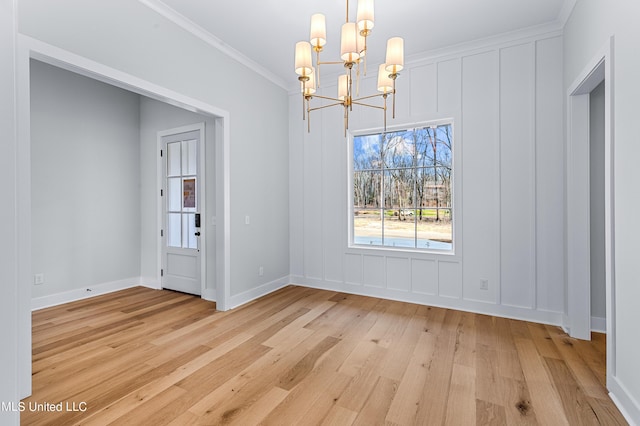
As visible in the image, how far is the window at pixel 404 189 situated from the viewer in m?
3.87

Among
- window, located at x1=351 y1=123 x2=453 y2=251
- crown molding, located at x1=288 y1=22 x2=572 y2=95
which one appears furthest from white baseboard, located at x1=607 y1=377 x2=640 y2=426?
crown molding, located at x1=288 y1=22 x2=572 y2=95

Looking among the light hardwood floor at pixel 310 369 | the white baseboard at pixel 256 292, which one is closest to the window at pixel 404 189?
the light hardwood floor at pixel 310 369

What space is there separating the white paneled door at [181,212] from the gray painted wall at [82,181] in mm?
611

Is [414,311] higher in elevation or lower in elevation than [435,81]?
lower

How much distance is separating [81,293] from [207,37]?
374cm

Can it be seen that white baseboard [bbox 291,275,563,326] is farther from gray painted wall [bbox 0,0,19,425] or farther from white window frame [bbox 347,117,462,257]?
gray painted wall [bbox 0,0,19,425]

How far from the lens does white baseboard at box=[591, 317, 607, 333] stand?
298 cm

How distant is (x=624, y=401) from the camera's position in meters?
1.87

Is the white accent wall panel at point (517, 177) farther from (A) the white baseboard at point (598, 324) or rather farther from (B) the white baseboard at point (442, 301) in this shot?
(A) the white baseboard at point (598, 324)

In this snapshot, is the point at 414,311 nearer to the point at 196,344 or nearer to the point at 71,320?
the point at 196,344

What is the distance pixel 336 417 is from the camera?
186cm

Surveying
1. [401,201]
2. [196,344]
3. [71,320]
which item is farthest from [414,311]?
[71,320]

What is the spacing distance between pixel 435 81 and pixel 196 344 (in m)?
3.93

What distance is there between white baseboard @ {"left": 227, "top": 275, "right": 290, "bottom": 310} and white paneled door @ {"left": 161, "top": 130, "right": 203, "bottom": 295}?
0.78 meters
